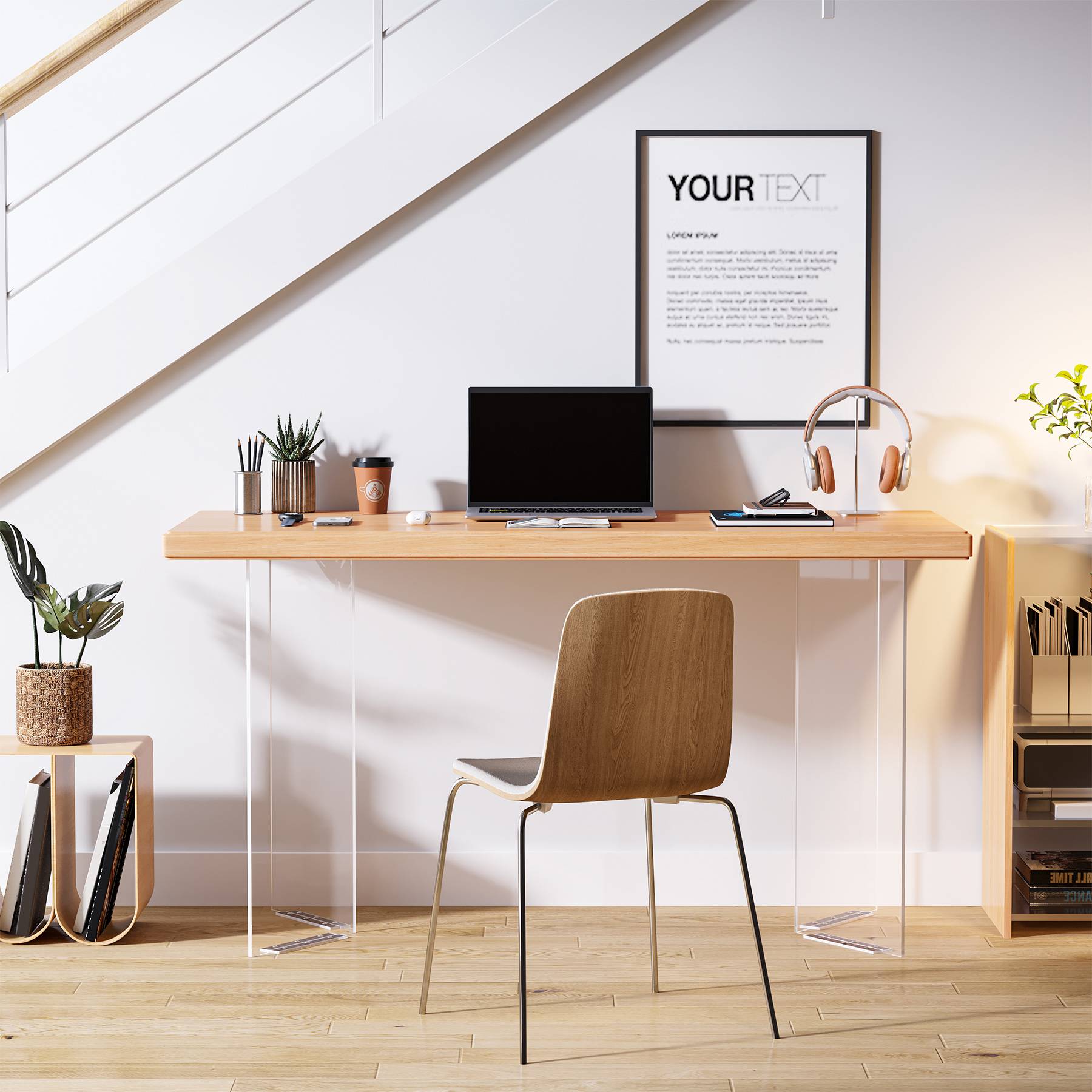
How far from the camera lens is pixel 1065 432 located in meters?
2.82

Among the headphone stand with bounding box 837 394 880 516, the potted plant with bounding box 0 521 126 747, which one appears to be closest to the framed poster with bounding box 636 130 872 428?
the headphone stand with bounding box 837 394 880 516

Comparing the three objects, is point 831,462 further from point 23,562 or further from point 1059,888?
point 23,562

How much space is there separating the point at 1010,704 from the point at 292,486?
1.74 meters

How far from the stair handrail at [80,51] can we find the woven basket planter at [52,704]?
1.28m

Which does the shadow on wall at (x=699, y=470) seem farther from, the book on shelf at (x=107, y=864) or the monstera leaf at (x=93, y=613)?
the book on shelf at (x=107, y=864)

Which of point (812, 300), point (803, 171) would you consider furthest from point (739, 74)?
point (812, 300)

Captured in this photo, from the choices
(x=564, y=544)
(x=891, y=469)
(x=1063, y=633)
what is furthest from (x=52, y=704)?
(x=1063, y=633)

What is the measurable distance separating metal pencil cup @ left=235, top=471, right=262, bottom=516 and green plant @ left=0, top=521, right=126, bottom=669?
1.06 ft

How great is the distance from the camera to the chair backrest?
1.96 meters

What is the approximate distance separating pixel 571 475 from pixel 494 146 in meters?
0.82

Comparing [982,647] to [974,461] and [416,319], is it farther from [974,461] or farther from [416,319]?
[416,319]

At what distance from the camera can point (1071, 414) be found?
2805mm

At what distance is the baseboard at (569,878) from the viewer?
2.84m

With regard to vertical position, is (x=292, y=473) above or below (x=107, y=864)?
above
